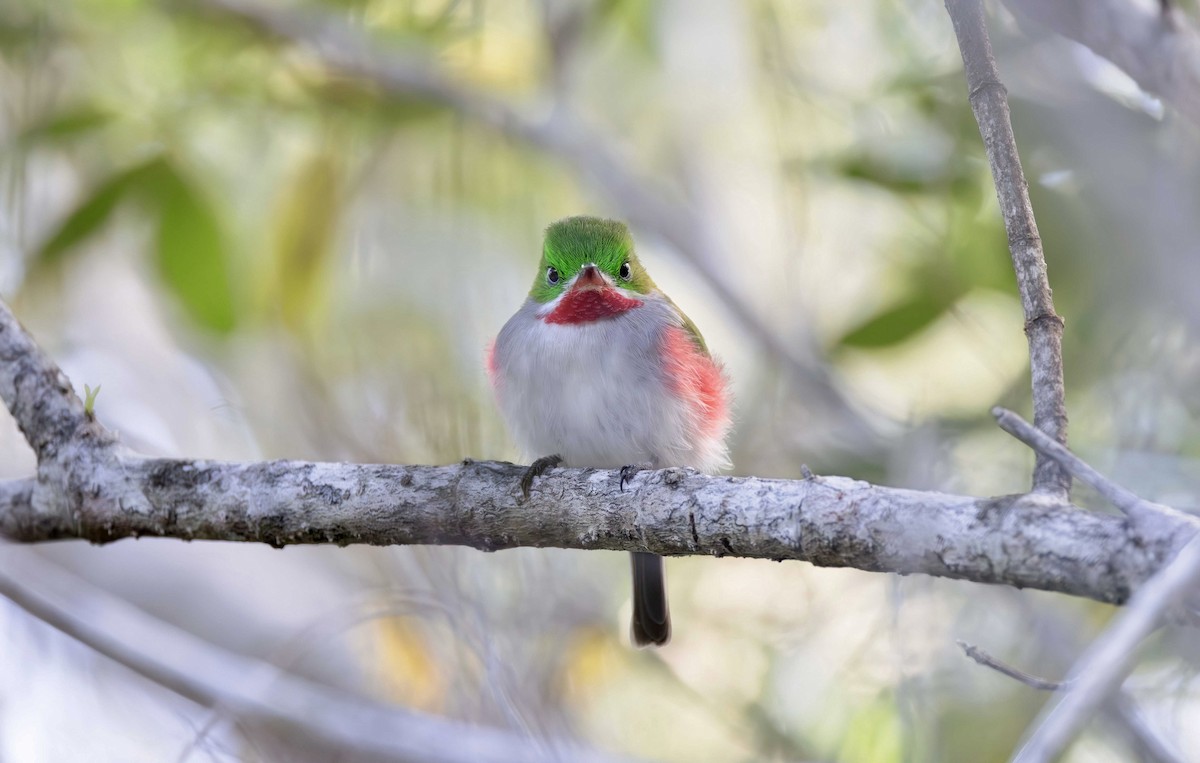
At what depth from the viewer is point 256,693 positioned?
127 inches

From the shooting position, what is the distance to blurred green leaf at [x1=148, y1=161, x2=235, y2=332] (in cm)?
394

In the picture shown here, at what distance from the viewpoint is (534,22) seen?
224 inches

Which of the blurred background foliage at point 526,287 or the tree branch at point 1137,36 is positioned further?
the blurred background foliage at point 526,287

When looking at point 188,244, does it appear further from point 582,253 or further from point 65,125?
point 582,253

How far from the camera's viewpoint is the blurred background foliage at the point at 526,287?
3428 mm

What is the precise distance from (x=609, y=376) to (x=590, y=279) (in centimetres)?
39

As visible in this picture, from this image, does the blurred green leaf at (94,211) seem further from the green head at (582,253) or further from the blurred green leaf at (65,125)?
the green head at (582,253)

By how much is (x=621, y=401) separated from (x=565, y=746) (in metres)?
1.07

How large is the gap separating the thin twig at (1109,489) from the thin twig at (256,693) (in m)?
1.40

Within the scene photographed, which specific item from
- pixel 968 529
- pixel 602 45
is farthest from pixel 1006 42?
pixel 602 45

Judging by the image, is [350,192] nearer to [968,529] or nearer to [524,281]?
[524,281]

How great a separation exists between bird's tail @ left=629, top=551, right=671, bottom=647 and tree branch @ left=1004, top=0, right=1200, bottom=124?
213 centimetres

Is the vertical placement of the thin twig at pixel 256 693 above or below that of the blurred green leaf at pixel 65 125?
below

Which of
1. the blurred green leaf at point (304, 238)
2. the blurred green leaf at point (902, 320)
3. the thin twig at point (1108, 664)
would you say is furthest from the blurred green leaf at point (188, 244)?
the thin twig at point (1108, 664)
